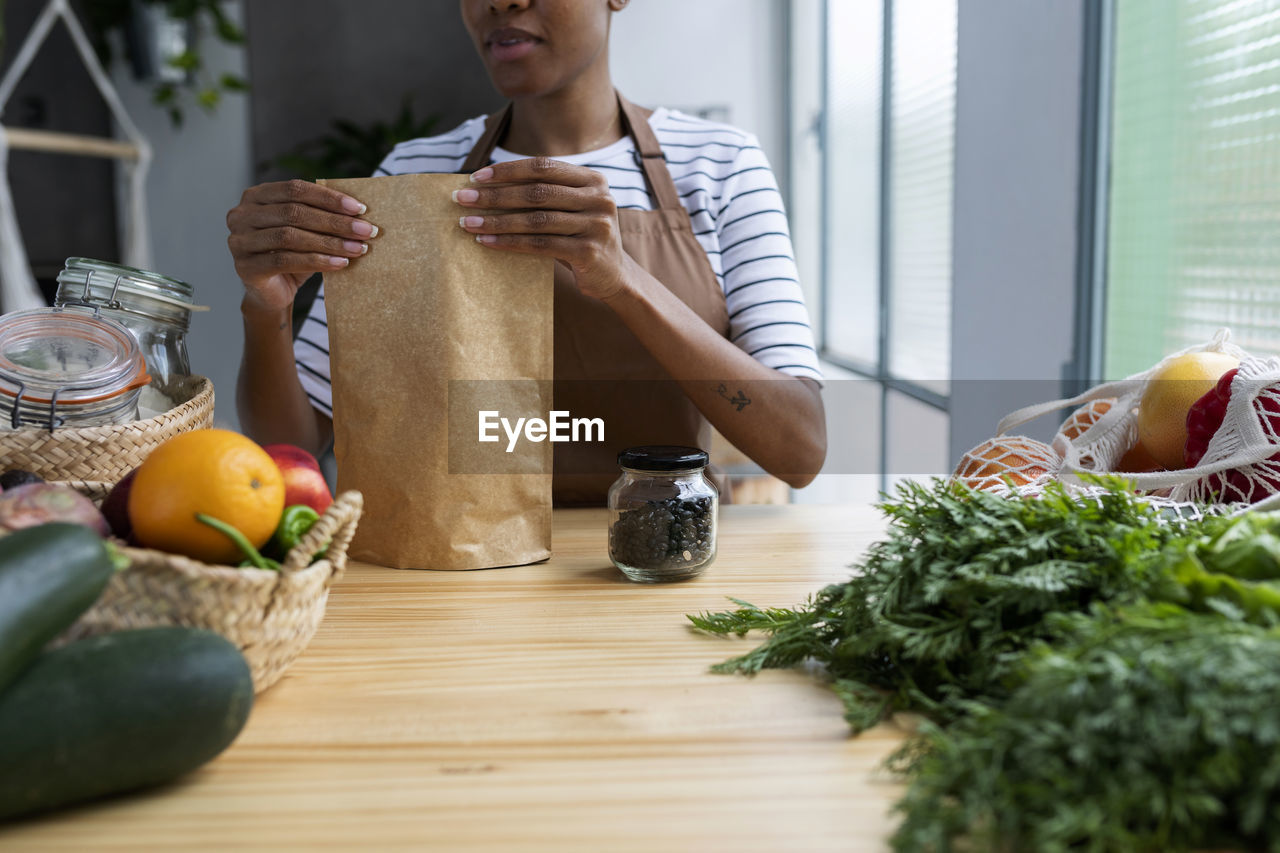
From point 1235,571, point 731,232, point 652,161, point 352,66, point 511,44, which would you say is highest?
point 352,66

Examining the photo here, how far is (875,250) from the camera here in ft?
11.7

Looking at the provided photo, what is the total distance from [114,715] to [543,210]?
0.58 meters

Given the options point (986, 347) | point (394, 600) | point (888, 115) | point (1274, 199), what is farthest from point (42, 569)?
point (888, 115)

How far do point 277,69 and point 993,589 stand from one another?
10.7ft

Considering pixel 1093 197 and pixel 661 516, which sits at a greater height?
pixel 1093 197

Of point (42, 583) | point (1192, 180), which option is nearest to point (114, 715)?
point (42, 583)

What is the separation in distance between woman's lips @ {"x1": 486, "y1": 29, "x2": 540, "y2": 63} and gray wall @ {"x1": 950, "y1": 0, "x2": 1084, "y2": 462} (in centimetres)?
123

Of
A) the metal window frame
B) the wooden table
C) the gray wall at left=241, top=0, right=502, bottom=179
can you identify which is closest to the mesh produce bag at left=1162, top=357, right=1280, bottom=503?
the wooden table

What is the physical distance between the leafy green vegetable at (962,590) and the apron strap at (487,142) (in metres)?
1.00

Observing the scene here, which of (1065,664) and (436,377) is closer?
(1065,664)

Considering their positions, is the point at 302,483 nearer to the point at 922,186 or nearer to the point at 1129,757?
the point at 1129,757

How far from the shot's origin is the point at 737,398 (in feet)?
4.09

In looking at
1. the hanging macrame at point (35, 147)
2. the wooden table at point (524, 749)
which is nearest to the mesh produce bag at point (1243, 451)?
the wooden table at point (524, 749)

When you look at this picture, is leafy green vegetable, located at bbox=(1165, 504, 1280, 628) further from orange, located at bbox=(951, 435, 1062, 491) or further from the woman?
the woman
